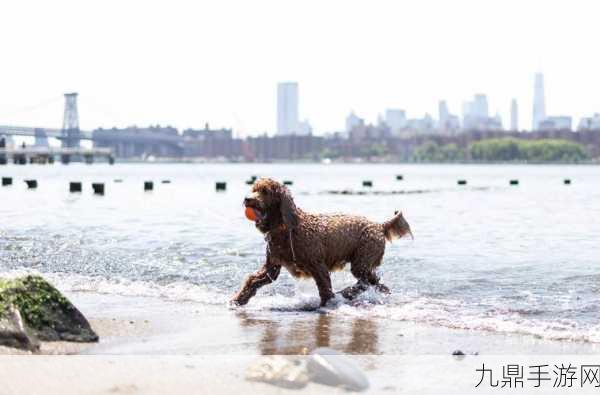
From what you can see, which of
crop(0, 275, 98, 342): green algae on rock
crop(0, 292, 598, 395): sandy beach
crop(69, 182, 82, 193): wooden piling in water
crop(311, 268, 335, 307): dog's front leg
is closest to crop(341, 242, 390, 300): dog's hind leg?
crop(311, 268, 335, 307): dog's front leg

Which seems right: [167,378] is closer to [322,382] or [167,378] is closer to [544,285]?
[322,382]

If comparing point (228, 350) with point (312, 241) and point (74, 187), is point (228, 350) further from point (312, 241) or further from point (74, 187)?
point (74, 187)

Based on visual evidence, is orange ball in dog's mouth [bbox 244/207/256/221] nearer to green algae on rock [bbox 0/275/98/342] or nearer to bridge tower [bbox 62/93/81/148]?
green algae on rock [bbox 0/275/98/342]

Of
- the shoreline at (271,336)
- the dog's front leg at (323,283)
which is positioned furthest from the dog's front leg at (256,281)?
the dog's front leg at (323,283)

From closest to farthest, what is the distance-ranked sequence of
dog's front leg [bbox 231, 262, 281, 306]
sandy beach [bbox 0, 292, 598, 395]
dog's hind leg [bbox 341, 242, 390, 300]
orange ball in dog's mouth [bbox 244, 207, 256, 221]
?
sandy beach [bbox 0, 292, 598, 395], orange ball in dog's mouth [bbox 244, 207, 256, 221], dog's front leg [bbox 231, 262, 281, 306], dog's hind leg [bbox 341, 242, 390, 300]

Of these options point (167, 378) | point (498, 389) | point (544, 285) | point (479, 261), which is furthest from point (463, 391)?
point (479, 261)

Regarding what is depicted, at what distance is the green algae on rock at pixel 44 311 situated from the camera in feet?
25.8

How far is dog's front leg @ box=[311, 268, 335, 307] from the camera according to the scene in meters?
10.3

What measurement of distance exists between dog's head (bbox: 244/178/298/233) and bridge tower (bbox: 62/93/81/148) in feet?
589

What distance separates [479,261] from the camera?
1606cm

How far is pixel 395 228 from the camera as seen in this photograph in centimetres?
1103


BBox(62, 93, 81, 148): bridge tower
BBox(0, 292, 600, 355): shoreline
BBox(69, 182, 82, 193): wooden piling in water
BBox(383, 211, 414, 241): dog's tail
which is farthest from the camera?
BBox(62, 93, 81, 148): bridge tower

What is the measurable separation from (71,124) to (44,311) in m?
191

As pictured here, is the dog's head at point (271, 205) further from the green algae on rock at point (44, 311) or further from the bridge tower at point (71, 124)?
the bridge tower at point (71, 124)
